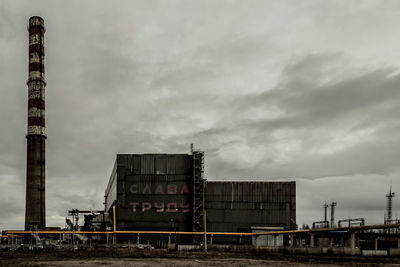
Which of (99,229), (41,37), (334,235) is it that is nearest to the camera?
(334,235)

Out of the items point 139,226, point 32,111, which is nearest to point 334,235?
point 139,226

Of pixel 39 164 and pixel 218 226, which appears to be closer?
pixel 218 226

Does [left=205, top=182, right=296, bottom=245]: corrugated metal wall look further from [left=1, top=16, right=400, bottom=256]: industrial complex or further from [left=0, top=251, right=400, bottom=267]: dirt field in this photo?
[left=0, top=251, right=400, bottom=267]: dirt field

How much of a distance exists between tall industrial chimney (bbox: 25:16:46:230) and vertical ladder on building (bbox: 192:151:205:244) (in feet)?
81.5

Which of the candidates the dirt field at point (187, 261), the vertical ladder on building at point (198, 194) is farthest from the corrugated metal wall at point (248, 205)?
the dirt field at point (187, 261)

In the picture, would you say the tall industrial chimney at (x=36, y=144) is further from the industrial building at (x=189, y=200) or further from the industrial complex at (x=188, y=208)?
the industrial building at (x=189, y=200)

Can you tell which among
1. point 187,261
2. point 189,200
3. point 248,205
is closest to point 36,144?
point 189,200

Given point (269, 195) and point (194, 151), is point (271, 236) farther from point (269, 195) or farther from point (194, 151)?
point (194, 151)

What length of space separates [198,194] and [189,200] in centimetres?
158

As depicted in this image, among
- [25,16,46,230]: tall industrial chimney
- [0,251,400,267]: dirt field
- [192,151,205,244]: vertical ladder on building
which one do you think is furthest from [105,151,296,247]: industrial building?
[0,251,400,267]: dirt field

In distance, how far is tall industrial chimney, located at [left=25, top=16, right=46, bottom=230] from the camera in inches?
2598

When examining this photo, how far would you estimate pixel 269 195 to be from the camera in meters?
62.7

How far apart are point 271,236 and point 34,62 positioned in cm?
4674

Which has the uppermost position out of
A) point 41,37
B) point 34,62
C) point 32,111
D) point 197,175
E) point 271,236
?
point 41,37
